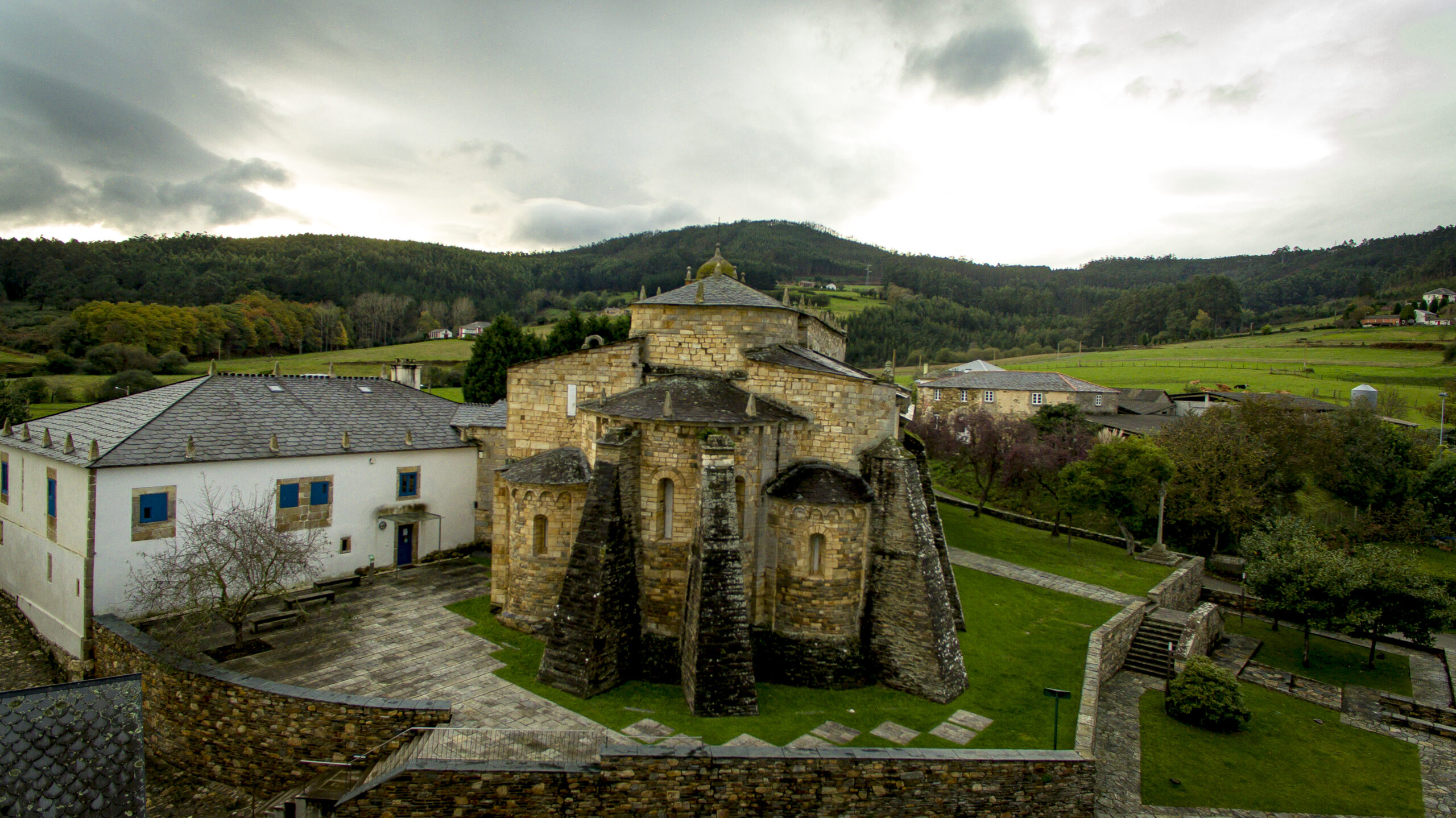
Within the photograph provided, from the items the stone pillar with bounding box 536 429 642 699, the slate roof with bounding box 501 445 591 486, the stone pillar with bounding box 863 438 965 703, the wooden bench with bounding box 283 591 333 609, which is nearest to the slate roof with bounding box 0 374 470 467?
the wooden bench with bounding box 283 591 333 609

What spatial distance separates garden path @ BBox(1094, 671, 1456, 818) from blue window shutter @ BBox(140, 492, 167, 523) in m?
22.4

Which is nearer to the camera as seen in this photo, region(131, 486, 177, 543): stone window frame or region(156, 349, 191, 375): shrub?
region(131, 486, 177, 543): stone window frame

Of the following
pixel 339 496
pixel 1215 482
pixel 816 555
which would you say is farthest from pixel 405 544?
pixel 1215 482

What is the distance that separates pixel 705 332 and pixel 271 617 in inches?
522

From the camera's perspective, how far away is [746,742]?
1166 centimetres

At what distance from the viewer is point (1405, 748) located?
15602 millimetres

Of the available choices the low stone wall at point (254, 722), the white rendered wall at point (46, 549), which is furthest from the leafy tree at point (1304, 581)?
the white rendered wall at point (46, 549)

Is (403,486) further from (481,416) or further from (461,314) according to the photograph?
(461,314)

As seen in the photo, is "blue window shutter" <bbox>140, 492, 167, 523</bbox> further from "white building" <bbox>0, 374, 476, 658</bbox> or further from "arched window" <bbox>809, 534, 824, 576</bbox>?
"arched window" <bbox>809, 534, 824, 576</bbox>

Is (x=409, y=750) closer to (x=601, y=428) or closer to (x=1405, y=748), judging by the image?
(x=601, y=428)

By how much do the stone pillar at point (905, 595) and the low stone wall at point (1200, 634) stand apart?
7.79m

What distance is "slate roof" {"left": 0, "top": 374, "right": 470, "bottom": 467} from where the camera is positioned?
55.5 feet

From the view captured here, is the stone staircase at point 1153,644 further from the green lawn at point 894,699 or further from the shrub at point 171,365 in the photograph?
the shrub at point 171,365

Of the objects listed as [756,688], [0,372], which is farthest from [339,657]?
[0,372]
